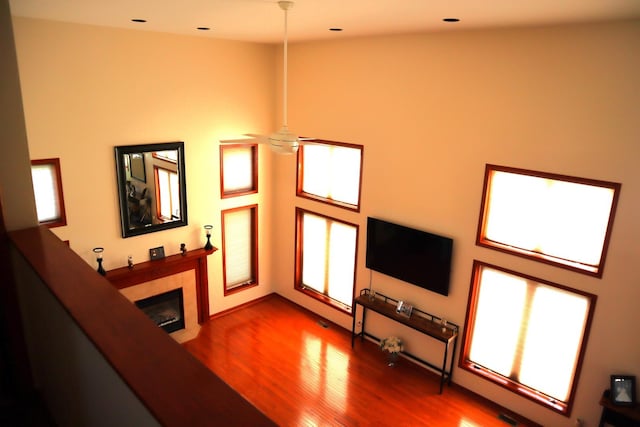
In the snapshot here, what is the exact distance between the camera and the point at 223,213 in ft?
22.5

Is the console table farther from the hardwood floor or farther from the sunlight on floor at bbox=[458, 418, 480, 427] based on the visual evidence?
the sunlight on floor at bbox=[458, 418, 480, 427]

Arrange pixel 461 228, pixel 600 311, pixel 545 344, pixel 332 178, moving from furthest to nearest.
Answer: pixel 332 178, pixel 461 228, pixel 545 344, pixel 600 311

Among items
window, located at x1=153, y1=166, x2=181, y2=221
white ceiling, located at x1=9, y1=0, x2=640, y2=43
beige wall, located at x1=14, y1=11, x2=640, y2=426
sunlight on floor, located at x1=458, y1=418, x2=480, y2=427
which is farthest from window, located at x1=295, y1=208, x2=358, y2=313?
white ceiling, located at x1=9, y1=0, x2=640, y2=43

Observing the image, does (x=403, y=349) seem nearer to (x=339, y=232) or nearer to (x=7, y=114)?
(x=339, y=232)

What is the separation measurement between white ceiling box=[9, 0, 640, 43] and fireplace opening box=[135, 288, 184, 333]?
3.65 m

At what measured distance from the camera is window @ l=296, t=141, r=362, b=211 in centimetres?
636

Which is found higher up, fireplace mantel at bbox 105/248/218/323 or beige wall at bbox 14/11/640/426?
beige wall at bbox 14/11/640/426

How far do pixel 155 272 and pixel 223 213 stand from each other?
1359mm

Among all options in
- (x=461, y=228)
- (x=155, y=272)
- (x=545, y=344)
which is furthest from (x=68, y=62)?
(x=545, y=344)

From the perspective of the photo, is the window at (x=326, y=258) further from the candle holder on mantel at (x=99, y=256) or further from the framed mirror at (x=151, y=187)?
the candle holder on mantel at (x=99, y=256)

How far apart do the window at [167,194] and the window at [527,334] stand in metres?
4.12

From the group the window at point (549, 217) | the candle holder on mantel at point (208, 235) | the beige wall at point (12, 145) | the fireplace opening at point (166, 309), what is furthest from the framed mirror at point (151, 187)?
the window at point (549, 217)

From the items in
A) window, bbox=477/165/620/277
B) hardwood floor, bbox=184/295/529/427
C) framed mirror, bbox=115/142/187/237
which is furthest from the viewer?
framed mirror, bbox=115/142/187/237

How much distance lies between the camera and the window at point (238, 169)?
6750mm
